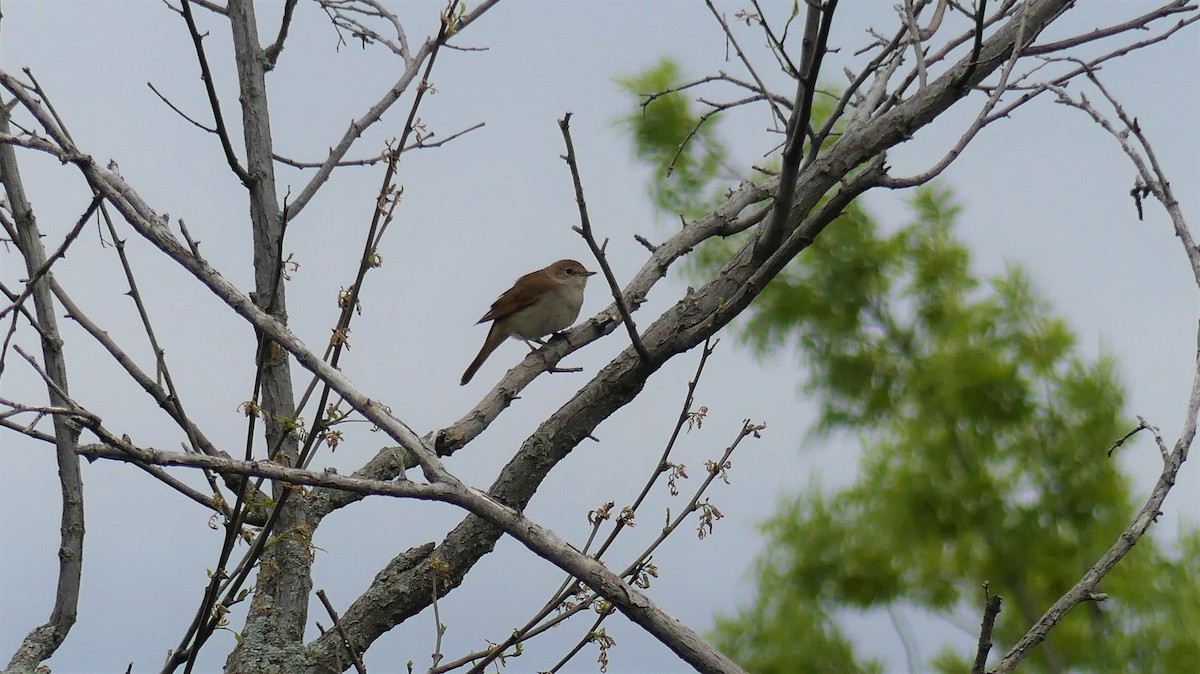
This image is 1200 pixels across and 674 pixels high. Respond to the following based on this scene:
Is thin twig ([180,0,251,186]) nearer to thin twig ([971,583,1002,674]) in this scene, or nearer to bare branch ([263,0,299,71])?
bare branch ([263,0,299,71])

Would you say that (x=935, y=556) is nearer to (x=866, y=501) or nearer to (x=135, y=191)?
(x=866, y=501)

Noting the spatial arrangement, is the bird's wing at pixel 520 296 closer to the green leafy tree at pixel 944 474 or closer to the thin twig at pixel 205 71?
the thin twig at pixel 205 71

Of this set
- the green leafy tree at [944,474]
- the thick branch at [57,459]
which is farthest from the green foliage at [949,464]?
the thick branch at [57,459]

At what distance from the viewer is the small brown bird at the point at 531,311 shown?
504 centimetres

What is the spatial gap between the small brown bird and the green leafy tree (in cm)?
425

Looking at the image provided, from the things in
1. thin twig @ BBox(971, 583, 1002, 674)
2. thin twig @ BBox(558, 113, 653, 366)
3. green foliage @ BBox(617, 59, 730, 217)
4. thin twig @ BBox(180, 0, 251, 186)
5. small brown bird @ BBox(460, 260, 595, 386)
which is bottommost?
thin twig @ BBox(971, 583, 1002, 674)

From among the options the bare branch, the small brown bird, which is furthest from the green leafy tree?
the bare branch

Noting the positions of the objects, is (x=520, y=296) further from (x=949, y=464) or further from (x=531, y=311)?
(x=949, y=464)

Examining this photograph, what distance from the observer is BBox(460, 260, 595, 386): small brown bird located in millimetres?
5043

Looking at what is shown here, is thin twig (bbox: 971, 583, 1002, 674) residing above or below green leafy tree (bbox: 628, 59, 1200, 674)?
below

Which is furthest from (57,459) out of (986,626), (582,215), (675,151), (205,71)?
(675,151)

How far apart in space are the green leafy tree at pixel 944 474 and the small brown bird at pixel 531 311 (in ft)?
14.0

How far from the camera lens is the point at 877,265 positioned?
30.8 feet

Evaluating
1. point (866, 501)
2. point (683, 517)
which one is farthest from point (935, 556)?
point (683, 517)
